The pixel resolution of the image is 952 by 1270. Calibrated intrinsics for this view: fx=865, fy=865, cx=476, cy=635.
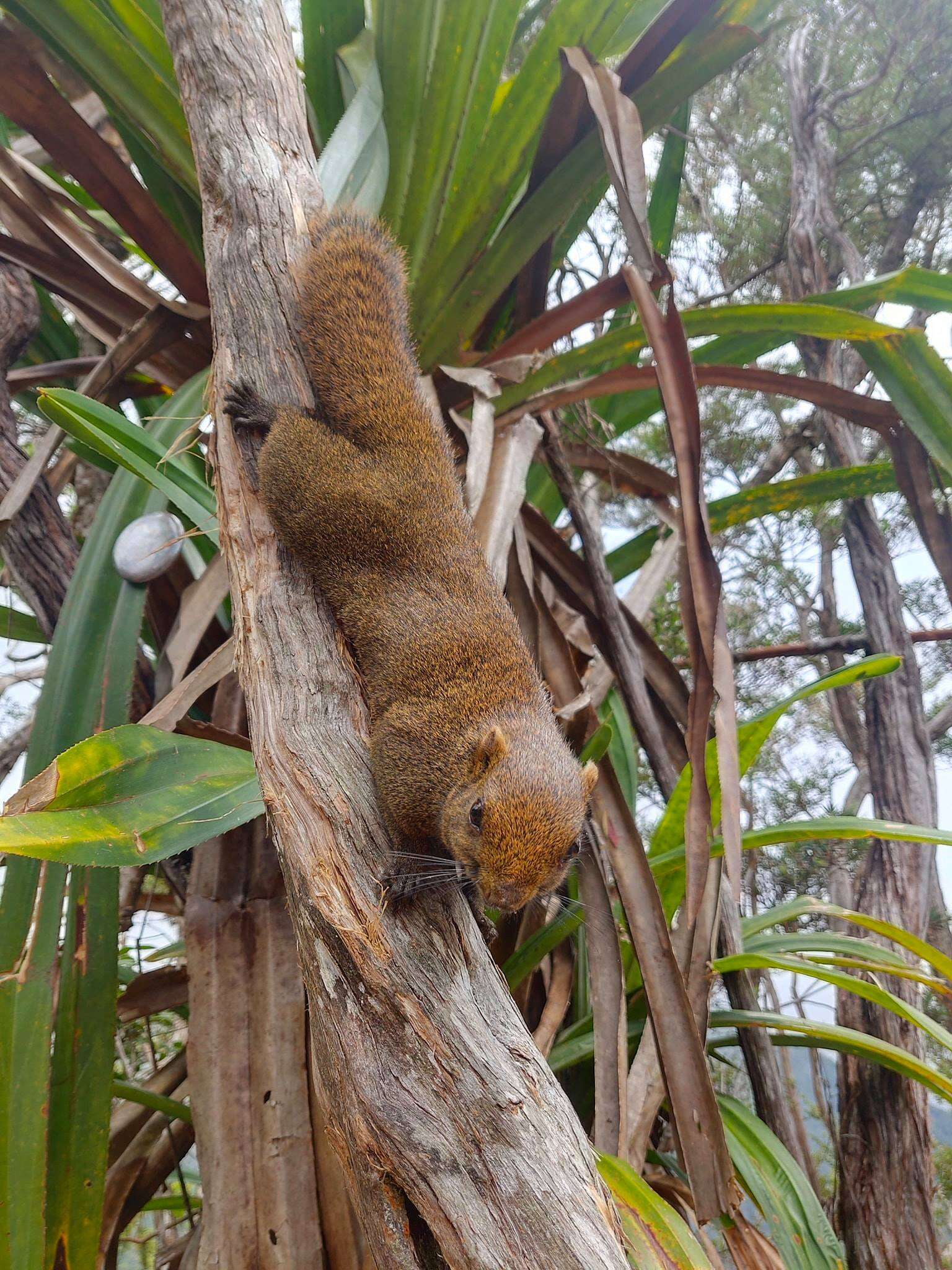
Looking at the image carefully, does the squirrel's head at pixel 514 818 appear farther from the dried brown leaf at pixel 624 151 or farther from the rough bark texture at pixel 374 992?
the dried brown leaf at pixel 624 151

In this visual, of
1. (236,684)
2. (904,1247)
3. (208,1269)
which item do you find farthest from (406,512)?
(904,1247)

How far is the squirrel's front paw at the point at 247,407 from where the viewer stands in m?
2.03

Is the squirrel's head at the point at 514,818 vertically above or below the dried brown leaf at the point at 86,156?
below

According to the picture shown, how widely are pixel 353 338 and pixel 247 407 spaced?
1.18ft

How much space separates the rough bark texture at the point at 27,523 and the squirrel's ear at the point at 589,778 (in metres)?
1.62

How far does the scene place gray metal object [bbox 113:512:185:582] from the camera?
2240 mm

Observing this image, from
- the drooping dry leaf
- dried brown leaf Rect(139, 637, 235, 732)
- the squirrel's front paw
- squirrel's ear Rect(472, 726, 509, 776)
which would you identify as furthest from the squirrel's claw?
the squirrel's front paw

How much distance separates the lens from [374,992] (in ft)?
4.19

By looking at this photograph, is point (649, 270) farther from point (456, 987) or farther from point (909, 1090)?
point (909, 1090)

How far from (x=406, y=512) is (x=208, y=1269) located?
1631 millimetres

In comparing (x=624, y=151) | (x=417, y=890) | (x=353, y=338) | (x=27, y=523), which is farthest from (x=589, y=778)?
(x=27, y=523)

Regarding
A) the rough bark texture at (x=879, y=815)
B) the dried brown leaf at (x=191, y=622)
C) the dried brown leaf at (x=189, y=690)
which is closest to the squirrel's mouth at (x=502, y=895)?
the dried brown leaf at (x=189, y=690)

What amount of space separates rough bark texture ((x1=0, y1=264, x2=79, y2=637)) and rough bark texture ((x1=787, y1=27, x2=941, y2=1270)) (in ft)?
9.08

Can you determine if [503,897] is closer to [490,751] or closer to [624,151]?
[490,751]
